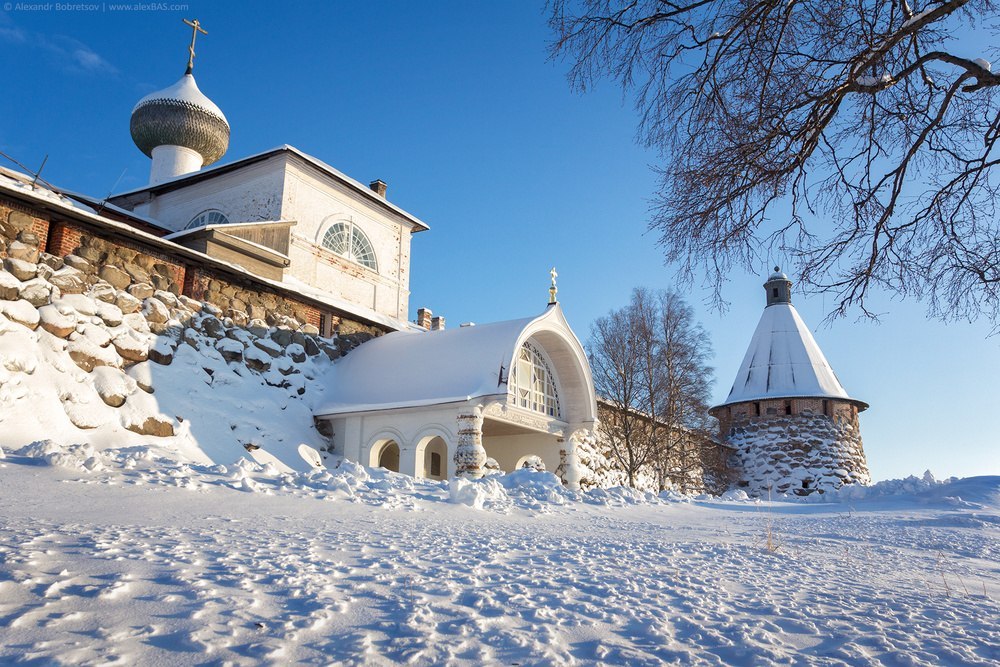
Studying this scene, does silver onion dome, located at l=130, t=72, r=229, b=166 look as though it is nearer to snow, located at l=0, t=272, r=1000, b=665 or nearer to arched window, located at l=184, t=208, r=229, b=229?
arched window, located at l=184, t=208, r=229, b=229

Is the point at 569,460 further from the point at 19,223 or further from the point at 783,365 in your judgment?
the point at 783,365

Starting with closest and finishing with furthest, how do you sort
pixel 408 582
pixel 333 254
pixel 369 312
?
pixel 408 582 → pixel 369 312 → pixel 333 254

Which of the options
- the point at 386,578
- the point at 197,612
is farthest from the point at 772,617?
the point at 197,612

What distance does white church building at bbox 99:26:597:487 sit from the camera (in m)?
13.5

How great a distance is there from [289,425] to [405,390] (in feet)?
6.92

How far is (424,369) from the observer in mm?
14031

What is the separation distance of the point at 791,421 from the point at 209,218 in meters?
18.7

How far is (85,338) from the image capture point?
33.7 ft

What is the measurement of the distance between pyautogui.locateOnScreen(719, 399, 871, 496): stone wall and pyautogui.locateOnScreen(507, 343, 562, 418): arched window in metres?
10.2

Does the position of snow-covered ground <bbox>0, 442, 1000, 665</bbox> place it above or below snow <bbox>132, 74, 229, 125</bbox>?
below

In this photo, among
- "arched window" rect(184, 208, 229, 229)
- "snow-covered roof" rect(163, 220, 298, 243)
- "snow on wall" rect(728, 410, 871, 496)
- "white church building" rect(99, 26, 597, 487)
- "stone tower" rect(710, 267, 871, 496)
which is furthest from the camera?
"stone tower" rect(710, 267, 871, 496)

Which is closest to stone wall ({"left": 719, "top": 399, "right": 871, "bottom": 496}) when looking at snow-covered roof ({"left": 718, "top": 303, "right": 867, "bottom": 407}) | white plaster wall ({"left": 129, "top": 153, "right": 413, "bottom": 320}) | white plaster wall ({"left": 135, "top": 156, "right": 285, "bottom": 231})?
snow-covered roof ({"left": 718, "top": 303, "right": 867, "bottom": 407})

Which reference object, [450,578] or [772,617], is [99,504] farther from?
[772,617]

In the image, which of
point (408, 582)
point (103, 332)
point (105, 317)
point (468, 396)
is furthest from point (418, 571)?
point (468, 396)
